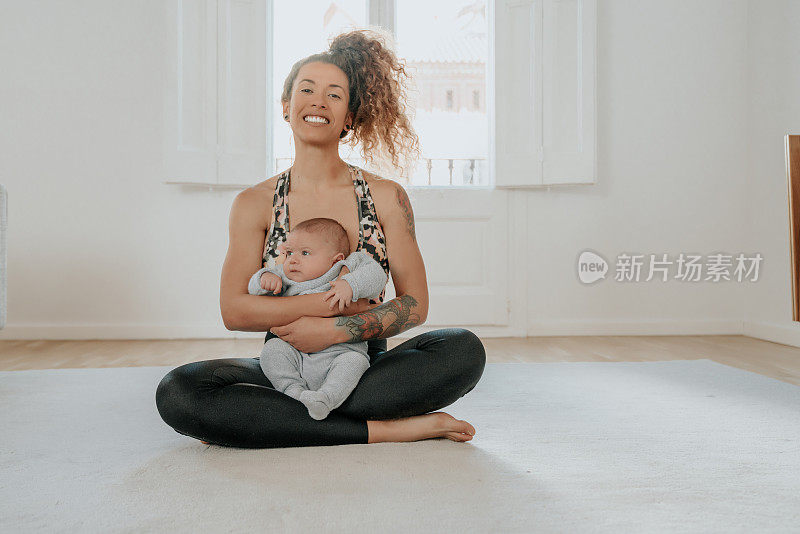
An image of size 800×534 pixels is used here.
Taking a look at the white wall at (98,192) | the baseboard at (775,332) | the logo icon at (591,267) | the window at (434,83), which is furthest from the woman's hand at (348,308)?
the baseboard at (775,332)

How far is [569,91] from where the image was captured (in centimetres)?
379

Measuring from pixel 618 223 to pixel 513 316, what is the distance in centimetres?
84

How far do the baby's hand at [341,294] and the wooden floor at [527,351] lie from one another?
163cm

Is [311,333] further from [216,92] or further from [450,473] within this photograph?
[216,92]

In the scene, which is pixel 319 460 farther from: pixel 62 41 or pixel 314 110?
pixel 62 41

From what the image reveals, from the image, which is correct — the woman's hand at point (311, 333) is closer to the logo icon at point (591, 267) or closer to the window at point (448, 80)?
the window at point (448, 80)

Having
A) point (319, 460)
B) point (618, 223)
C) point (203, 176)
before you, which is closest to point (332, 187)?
point (319, 460)

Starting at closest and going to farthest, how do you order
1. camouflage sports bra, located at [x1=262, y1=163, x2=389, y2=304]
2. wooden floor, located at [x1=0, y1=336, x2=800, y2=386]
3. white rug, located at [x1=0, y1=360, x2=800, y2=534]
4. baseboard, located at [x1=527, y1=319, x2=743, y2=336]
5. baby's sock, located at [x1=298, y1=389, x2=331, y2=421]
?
white rug, located at [x1=0, y1=360, x2=800, y2=534], baby's sock, located at [x1=298, y1=389, x2=331, y2=421], camouflage sports bra, located at [x1=262, y1=163, x2=389, y2=304], wooden floor, located at [x1=0, y1=336, x2=800, y2=386], baseboard, located at [x1=527, y1=319, x2=743, y2=336]

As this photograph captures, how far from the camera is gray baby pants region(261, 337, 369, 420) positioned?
54.8 inches

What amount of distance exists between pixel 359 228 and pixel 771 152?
313cm

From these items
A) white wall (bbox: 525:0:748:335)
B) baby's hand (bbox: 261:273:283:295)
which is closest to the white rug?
baby's hand (bbox: 261:273:283:295)

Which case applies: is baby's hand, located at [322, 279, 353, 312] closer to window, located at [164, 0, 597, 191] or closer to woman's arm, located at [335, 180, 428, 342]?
woman's arm, located at [335, 180, 428, 342]

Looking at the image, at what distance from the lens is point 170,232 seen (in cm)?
384

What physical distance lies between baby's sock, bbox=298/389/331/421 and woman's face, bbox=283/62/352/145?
0.64m
